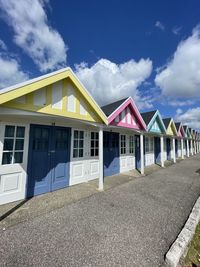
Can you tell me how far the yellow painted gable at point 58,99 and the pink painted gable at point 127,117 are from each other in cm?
91

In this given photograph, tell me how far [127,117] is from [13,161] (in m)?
5.40

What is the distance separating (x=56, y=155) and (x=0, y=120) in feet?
7.10

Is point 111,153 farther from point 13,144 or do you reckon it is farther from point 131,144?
point 13,144

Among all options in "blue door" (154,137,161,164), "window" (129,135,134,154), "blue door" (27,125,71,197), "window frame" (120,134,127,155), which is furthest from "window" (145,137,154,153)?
"blue door" (27,125,71,197)

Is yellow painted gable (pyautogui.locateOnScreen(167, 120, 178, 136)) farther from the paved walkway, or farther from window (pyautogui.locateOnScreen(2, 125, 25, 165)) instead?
window (pyautogui.locateOnScreen(2, 125, 25, 165))

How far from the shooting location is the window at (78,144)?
609cm

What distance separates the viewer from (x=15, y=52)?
6.98 meters

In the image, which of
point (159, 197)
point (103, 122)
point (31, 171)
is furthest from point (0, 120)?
point (159, 197)

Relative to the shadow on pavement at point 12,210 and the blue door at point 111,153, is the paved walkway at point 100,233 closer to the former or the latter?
the shadow on pavement at point 12,210

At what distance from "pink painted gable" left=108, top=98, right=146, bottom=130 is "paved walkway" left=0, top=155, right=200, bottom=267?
3.33 metres

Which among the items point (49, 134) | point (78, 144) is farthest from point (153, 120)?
point (49, 134)

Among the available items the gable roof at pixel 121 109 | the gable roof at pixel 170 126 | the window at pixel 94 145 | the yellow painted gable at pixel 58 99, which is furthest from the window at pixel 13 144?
the gable roof at pixel 170 126

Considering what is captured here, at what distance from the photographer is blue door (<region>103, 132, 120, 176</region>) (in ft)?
24.8

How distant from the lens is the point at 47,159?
203 inches
